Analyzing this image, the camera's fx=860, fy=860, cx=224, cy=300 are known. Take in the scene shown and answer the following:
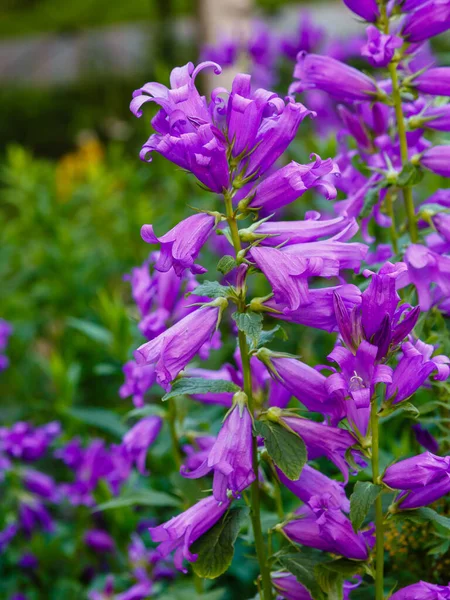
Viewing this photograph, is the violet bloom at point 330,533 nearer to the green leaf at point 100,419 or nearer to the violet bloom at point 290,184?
the violet bloom at point 290,184

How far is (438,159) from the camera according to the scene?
1521 millimetres

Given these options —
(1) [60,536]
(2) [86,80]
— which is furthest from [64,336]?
(2) [86,80]

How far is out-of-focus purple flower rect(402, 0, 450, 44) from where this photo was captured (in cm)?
148

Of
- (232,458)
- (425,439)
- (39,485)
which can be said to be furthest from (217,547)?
(39,485)

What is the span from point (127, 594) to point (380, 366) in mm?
1172

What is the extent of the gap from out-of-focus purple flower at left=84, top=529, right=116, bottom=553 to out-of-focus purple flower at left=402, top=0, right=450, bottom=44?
63.5 inches

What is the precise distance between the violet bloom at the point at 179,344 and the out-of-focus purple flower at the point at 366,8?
25.1 inches

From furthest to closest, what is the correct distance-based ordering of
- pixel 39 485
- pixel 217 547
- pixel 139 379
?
pixel 39 485, pixel 139 379, pixel 217 547

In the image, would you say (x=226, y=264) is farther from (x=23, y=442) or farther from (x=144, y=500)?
(x=23, y=442)

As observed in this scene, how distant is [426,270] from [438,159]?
20cm

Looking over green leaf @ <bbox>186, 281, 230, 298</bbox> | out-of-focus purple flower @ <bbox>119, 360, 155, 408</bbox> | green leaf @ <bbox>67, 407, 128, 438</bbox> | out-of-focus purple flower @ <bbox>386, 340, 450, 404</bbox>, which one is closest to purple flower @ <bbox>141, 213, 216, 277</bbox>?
green leaf @ <bbox>186, 281, 230, 298</bbox>

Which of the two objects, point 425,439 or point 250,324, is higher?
point 250,324

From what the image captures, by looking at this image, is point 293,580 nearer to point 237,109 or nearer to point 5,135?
point 237,109

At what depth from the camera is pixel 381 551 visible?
121 centimetres
